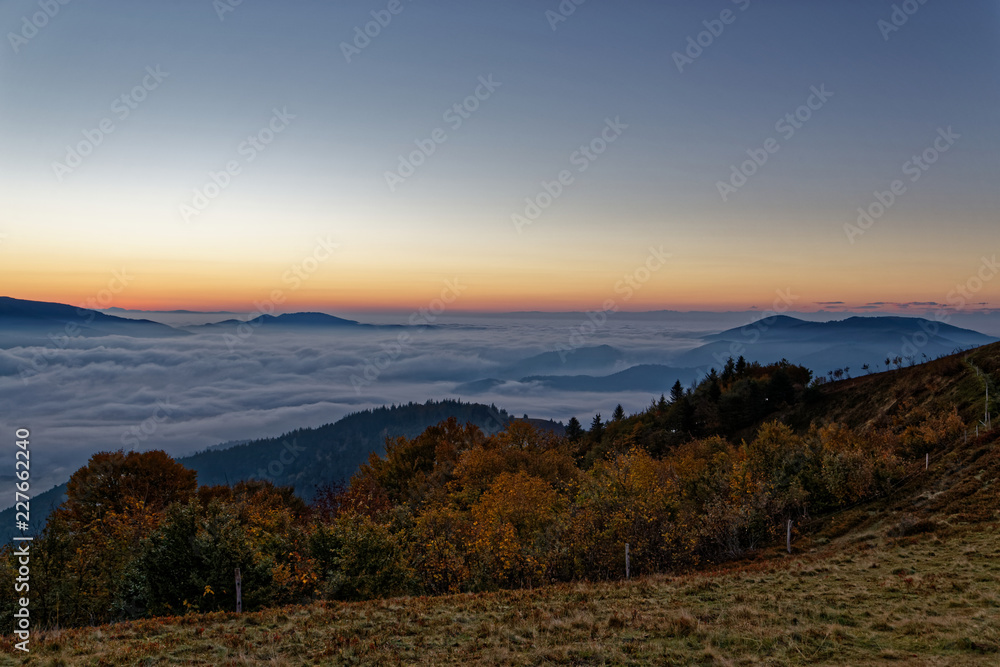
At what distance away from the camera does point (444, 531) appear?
3123 cm

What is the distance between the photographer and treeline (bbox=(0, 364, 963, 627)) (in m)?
23.5

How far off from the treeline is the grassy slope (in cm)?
567

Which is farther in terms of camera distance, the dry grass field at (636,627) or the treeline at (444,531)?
the treeline at (444,531)

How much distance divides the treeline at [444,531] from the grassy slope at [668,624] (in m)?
5.67

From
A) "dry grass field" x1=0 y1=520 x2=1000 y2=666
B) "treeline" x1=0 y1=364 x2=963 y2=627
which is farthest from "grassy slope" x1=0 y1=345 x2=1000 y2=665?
"treeline" x1=0 y1=364 x2=963 y2=627

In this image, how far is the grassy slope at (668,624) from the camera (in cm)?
1317

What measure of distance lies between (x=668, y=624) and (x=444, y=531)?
18.1 m

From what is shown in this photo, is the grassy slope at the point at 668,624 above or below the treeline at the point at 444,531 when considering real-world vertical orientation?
above

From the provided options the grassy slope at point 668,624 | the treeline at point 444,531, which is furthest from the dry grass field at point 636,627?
the treeline at point 444,531

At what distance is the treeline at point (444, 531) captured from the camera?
77.2ft

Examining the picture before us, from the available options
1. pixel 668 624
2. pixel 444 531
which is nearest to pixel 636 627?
pixel 668 624

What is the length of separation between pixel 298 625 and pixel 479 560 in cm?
1322

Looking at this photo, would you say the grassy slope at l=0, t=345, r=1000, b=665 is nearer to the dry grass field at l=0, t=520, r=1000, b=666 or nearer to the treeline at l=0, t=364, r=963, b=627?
the dry grass field at l=0, t=520, r=1000, b=666

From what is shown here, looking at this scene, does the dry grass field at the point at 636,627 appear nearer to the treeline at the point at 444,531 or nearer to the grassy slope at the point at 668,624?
the grassy slope at the point at 668,624
